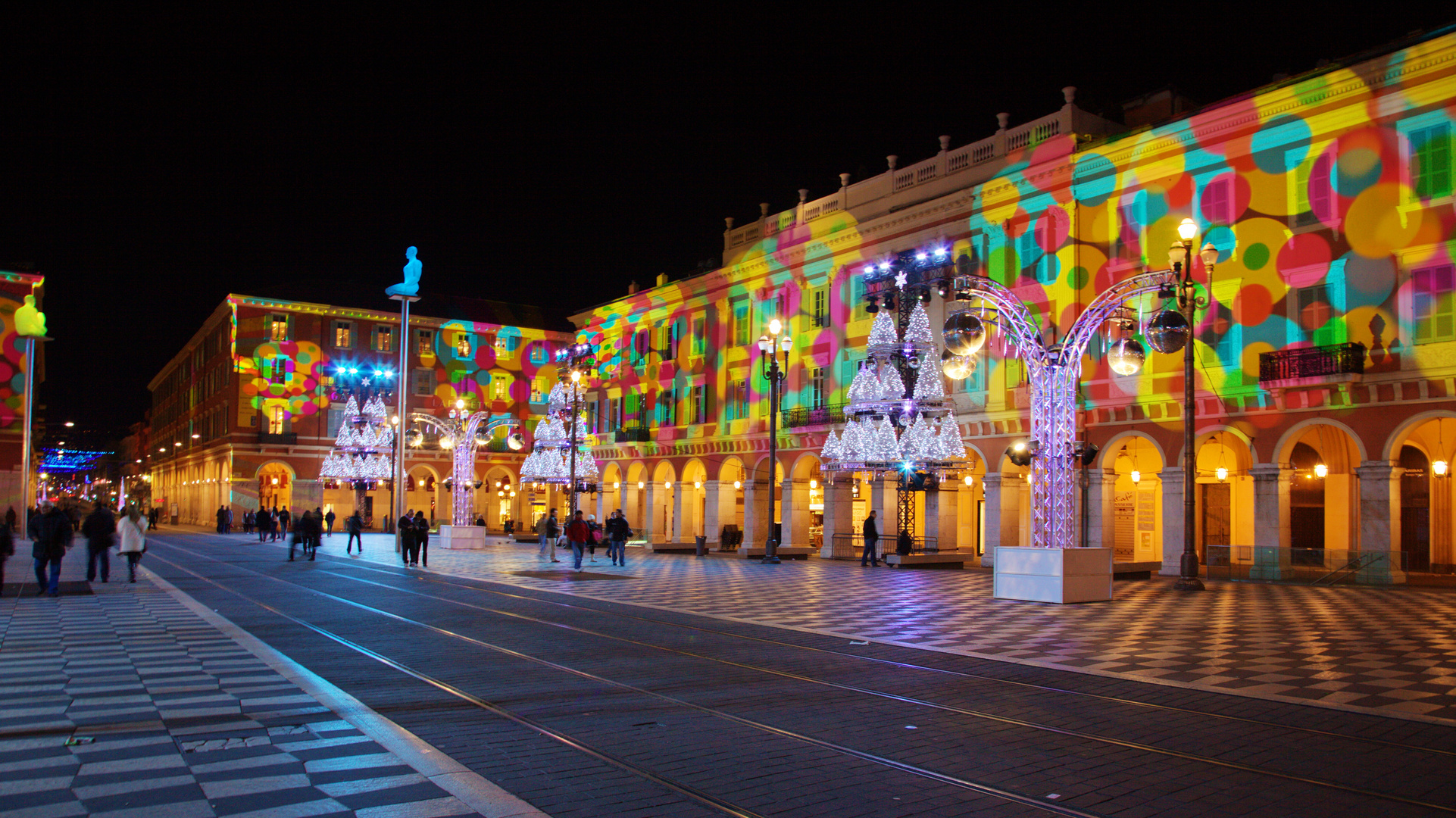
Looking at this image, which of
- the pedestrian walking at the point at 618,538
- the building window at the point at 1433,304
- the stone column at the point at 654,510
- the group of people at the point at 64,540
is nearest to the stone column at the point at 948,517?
the pedestrian walking at the point at 618,538

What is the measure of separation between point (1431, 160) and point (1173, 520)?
1107 centimetres

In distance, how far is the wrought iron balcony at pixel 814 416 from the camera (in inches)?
1641

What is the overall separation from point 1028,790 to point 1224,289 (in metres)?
26.6

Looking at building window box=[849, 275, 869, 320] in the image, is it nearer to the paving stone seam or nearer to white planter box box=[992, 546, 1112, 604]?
white planter box box=[992, 546, 1112, 604]

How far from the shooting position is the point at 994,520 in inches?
1382

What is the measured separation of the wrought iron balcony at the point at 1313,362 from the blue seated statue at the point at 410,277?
35.3 meters

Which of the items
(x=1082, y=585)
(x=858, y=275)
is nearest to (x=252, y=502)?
(x=858, y=275)

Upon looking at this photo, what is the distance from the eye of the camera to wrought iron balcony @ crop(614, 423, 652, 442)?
53.2 metres

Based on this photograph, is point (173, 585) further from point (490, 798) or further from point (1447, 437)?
point (1447, 437)

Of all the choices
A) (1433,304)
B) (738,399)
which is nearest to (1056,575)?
(1433,304)

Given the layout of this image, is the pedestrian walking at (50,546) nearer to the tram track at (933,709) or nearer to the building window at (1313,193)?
the tram track at (933,709)

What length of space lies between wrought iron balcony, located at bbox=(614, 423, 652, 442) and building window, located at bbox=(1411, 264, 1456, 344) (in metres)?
34.8

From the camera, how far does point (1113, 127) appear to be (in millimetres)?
35031

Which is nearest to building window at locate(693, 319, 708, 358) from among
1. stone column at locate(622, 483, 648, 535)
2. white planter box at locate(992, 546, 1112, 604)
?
stone column at locate(622, 483, 648, 535)
